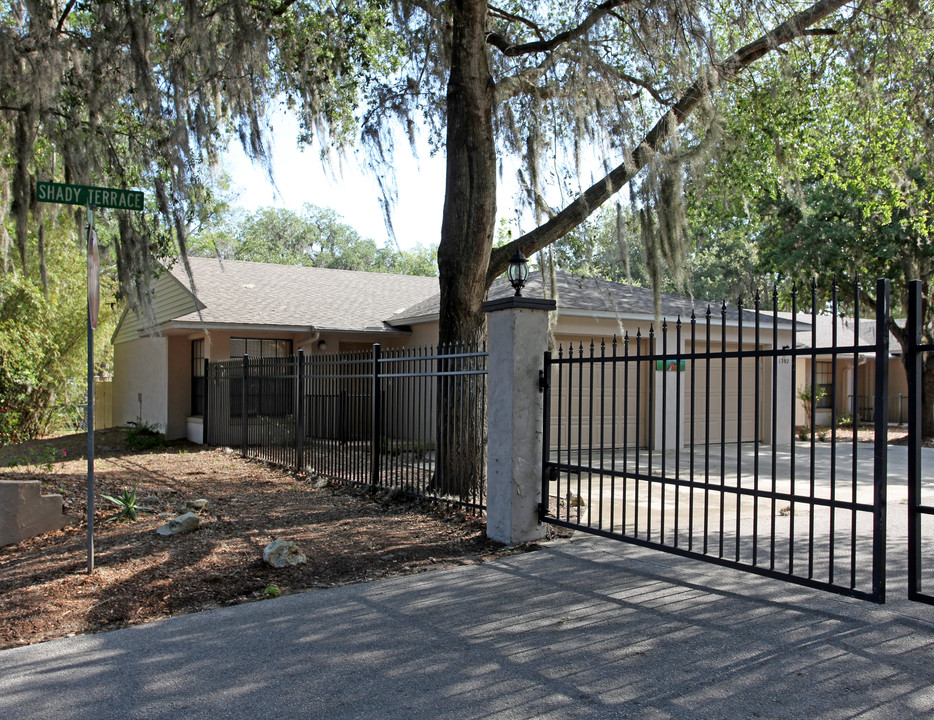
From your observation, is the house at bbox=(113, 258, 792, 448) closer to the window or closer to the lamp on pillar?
the window

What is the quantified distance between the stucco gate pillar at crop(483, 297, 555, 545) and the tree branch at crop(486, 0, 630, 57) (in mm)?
3932

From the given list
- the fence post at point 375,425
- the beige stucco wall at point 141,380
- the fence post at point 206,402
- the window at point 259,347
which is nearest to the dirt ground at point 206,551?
the fence post at point 375,425

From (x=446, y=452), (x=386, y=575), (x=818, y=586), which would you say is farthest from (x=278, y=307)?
(x=818, y=586)

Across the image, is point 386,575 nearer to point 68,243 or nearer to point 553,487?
point 553,487

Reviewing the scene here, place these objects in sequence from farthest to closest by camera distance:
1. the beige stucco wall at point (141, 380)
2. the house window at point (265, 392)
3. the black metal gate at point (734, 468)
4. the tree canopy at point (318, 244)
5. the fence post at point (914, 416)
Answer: the tree canopy at point (318, 244) < the beige stucco wall at point (141, 380) < the house window at point (265, 392) < the black metal gate at point (734, 468) < the fence post at point (914, 416)

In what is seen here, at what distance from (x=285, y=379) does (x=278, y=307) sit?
17.7ft

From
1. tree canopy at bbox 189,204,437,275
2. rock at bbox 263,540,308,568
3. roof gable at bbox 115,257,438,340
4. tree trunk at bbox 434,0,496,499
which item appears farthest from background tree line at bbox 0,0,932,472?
tree canopy at bbox 189,204,437,275

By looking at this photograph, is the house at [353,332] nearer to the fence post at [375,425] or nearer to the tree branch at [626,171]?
the tree branch at [626,171]

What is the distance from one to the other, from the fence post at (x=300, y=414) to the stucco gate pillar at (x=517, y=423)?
507cm

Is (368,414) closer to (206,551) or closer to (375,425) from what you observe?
(375,425)

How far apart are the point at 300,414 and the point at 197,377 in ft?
21.9

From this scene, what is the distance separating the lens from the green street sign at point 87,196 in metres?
5.38

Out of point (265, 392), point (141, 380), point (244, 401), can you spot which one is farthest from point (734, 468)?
point (141, 380)

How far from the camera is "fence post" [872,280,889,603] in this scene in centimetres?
416
